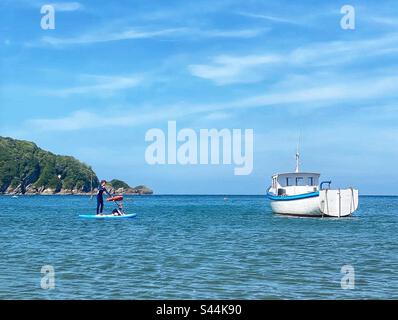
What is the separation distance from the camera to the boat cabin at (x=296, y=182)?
220 ft

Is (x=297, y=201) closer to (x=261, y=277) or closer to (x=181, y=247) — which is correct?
(x=181, y=247)

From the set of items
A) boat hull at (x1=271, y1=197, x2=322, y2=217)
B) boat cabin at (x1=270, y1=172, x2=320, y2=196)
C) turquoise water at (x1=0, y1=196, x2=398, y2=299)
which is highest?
boat cabin at (x1=270, y1=172, x2=320, y2=196)

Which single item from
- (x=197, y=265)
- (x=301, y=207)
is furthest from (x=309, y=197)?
(x=197, y=265)

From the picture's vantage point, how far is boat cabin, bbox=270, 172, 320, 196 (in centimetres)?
6706

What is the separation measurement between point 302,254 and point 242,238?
11.6 meters

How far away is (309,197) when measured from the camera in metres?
63.4

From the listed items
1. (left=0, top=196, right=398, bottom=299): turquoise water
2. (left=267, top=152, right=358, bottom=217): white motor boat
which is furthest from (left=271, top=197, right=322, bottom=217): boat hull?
(left=0, top=196, right=398, bottom=299): turquoise water

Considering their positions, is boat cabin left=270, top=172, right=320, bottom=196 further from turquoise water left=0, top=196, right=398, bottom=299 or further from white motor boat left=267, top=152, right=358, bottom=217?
turquoise water left=0, top=196, right=398, bottom=299

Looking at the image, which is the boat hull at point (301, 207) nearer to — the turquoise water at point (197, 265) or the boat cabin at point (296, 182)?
the boat cabin at point (296, 182)

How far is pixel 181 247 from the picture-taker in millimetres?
35156

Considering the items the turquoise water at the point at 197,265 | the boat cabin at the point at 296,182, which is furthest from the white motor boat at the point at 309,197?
the turquoise water at the point at 197,265
